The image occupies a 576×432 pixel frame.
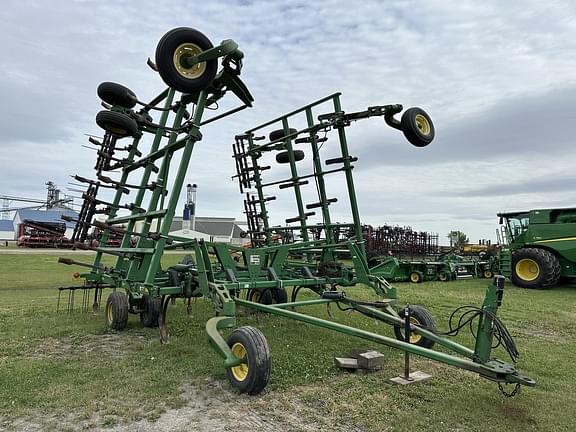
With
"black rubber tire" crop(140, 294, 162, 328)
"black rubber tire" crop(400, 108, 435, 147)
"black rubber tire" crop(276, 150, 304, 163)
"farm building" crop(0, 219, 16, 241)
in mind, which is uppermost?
"farm building" crop(0, 219, 16, 241)

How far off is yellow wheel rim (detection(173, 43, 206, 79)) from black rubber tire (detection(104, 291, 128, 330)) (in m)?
3.46

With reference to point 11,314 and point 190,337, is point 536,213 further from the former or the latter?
point 11,314

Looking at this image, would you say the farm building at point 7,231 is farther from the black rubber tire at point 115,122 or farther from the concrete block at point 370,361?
the concrete block at point 370,361

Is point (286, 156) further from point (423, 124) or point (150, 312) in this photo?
point (150, 312)

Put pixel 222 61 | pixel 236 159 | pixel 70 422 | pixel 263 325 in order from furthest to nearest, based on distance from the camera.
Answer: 1. pixel 236 159
2. pixel 263 325
3. pixel 222 61
4. pixel 70 422

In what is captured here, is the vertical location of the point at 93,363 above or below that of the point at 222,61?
below

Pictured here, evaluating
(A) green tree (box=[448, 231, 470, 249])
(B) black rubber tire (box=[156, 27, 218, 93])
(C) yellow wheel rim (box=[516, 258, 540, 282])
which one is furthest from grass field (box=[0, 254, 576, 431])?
(A) green tree (box=[448, 231, 470, 249])

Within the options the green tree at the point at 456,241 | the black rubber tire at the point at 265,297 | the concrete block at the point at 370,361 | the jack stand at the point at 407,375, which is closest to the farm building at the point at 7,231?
the green tree at the point at 456,241

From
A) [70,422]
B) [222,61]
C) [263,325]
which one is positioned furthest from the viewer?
[263,325]

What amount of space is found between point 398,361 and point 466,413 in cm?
141

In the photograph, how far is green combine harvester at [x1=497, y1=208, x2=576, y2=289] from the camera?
512 inches

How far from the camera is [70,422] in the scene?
324 centimetres

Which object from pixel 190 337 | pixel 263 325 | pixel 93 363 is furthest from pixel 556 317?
pixel 93 363

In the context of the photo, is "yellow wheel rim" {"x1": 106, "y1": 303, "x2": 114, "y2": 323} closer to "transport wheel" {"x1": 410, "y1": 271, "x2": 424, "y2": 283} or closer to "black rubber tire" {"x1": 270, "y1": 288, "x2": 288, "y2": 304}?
"black rubber tire" {"x1": 270, "y1": 288, "x2": 288, "y2": 304}
